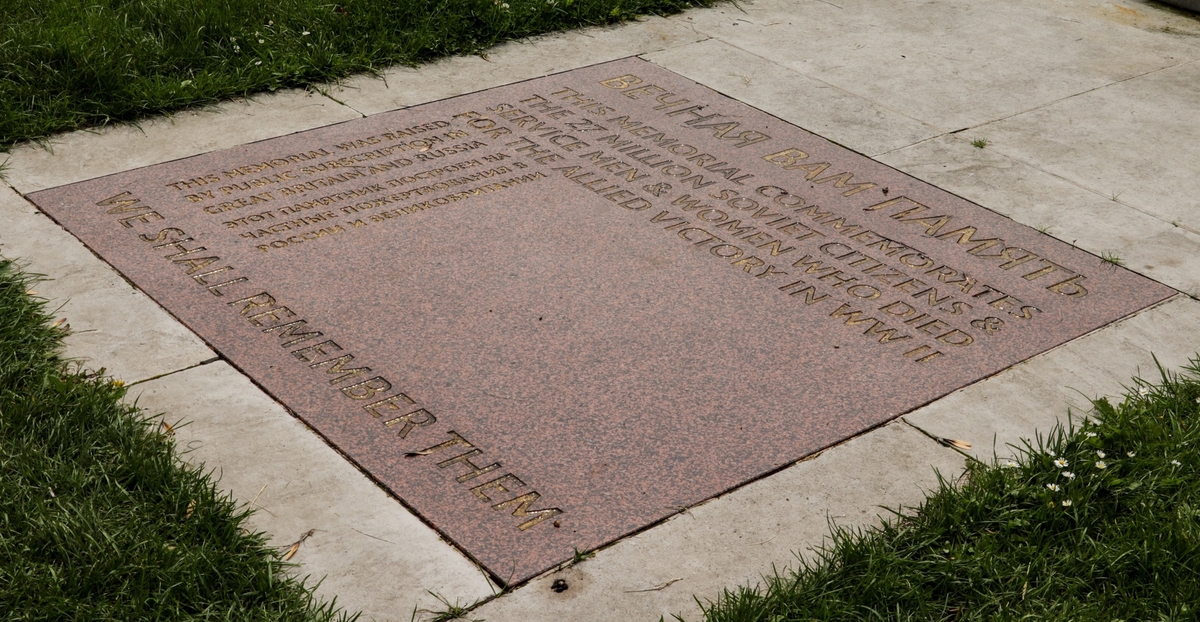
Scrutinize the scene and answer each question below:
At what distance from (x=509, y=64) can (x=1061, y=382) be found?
347cm

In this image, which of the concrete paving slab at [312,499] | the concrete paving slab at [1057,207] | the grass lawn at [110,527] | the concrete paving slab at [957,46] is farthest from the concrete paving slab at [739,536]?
the concrete paving slab at [957,46]

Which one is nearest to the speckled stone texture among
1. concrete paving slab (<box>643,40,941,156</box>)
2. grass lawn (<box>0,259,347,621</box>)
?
concrete paving slab (<box>643,40,941,156</box>)

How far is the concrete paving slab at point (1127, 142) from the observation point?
548 centimetres

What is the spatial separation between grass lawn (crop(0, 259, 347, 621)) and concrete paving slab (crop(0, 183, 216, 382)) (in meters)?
0.25

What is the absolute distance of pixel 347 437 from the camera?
3656 mm

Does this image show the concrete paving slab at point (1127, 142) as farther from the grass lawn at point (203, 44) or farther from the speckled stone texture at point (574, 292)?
the grass lawn at point (203, 44)

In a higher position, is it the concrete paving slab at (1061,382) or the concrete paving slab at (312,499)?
the concrete paving slab at (1061,382)

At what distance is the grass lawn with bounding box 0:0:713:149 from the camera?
564 cm

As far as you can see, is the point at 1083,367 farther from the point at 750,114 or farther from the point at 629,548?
the point at 750,114

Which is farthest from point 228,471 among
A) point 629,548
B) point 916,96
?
point 916,96

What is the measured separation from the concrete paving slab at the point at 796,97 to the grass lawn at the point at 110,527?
3.54m

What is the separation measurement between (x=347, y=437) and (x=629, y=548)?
0.93 meters

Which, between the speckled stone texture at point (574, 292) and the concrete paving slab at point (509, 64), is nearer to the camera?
the speckled stone texture at point (574, 292)

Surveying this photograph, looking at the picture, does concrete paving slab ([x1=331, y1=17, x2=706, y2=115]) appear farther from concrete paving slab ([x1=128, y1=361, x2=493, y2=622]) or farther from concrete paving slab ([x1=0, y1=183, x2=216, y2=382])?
concrete paving slab ([x1=128, y1=361, x2=493, y2=622])
